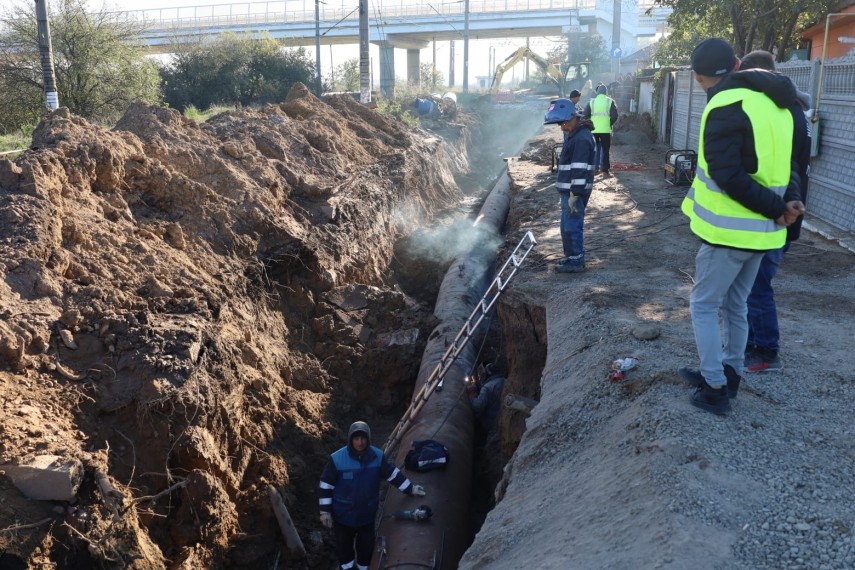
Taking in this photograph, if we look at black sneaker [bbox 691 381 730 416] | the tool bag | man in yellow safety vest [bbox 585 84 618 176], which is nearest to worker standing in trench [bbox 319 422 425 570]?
the tool bag

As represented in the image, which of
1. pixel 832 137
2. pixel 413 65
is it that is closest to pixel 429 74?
pixel 413 65

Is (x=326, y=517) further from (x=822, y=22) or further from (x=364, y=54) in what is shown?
(x=364, y=54)

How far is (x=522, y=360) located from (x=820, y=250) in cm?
387

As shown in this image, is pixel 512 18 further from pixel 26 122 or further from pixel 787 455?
pixel 787 455

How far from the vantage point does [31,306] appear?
5699 millimetres

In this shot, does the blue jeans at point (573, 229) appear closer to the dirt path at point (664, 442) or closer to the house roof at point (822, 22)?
the dirt path at point (664, 442)

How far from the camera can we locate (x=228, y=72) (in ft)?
95.7

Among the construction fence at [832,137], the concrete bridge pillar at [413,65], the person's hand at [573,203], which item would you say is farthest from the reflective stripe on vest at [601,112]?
the concrete bridge pillar at [413,65]

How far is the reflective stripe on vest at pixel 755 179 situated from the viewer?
3688mm

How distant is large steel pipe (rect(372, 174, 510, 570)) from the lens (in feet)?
18.7

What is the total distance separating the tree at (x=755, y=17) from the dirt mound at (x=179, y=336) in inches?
409

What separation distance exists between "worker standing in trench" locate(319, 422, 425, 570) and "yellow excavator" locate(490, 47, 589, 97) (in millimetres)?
33590

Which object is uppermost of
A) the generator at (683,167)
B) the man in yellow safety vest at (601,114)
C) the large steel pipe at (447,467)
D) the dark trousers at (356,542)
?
the man in yellow safety vest at (601,114)

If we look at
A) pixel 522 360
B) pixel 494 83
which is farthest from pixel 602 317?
pixel 494 83
